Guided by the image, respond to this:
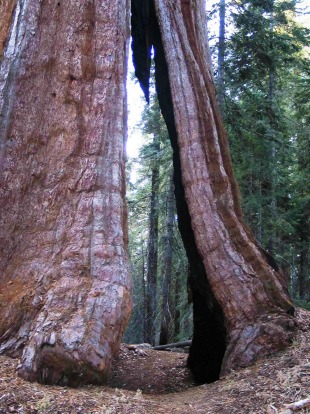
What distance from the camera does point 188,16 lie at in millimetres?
6223

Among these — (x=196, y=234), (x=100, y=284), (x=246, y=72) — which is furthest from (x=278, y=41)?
(x=100, y=284)

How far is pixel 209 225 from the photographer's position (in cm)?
507

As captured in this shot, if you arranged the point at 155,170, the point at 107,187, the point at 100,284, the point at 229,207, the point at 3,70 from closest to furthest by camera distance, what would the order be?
the point at 100,284
the point at 107,187
the point at 3,70
the point at 229,207
the point at 155,170

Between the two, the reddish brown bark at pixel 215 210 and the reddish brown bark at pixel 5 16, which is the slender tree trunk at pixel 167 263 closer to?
the reddish brown bark at pixel 215 210

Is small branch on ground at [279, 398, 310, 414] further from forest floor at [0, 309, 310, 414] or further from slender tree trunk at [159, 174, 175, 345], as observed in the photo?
slender tree trunk at [159, 174, 175, 345]

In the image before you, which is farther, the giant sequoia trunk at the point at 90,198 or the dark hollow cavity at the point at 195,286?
the dark hollow cavity at the point at 195,286

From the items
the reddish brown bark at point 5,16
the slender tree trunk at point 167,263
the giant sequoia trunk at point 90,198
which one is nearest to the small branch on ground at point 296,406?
the giant sequoia trunk at point 90,198

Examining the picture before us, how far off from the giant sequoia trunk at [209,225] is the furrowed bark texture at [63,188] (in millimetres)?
859

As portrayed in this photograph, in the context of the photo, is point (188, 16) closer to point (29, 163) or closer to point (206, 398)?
point (29, 163)

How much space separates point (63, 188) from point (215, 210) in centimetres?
178

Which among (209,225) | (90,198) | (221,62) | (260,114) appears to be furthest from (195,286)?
(260,114)

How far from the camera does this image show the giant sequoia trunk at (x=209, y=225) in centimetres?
451

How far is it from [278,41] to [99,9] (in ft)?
27.5

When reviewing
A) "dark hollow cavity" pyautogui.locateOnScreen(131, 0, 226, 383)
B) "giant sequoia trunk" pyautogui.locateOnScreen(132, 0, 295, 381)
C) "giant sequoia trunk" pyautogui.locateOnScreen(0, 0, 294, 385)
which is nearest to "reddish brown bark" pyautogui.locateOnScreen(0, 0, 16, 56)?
"giant sequoia trunk" pyautogui.locateOnScreen(0, 0, 294, 385)
